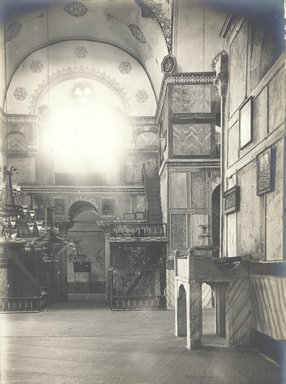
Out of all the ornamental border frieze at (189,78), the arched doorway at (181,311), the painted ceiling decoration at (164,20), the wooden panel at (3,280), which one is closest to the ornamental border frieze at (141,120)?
the ornamental border frieze at (189,78)

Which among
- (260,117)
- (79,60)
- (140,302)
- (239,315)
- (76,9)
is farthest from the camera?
(79,60)

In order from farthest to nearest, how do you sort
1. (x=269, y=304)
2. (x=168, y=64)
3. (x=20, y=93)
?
1. (x=20, y=93)
2. (x=168, y=64)
3. (x=269, y=304)

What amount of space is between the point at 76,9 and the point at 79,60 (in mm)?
3183

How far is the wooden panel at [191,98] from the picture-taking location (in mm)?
16469

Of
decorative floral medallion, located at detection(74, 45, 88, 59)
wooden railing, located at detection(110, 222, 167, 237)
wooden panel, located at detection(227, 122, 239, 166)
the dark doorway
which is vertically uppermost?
decorative floral medallion, located at detection(74, 45, 88, 59)

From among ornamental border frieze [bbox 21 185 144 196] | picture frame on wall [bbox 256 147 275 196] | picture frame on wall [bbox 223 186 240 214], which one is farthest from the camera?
ornamental border frieze [bbox 21 185 144 196]

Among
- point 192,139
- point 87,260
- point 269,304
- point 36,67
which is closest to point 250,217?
point 269,304

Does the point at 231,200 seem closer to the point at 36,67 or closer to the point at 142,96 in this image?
the point at 142,96

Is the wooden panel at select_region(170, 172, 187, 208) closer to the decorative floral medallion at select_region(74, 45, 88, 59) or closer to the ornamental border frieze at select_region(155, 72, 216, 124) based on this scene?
the ornamental border frieze at select_region(155, 72, 216, 124)

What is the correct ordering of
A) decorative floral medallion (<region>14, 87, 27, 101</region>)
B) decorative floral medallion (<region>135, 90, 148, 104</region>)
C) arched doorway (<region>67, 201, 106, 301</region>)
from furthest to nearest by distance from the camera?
arched doorway (<region>67, 201, 106, 301</region>), decorative floral medallion (<region>14, 87, 27, 101</region>), decorative floral medallion (<region>135, 90, 148, 104</region>)

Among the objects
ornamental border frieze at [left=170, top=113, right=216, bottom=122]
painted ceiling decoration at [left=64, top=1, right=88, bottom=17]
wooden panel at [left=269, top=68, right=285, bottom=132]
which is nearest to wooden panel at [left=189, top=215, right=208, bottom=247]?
ornamental border frieze at [left=170, top=113, right=216, bottom=122]

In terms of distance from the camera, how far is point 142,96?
20.8m

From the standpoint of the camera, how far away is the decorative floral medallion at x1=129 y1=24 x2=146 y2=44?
17203mm

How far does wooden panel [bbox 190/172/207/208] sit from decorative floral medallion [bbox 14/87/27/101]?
9128mm
